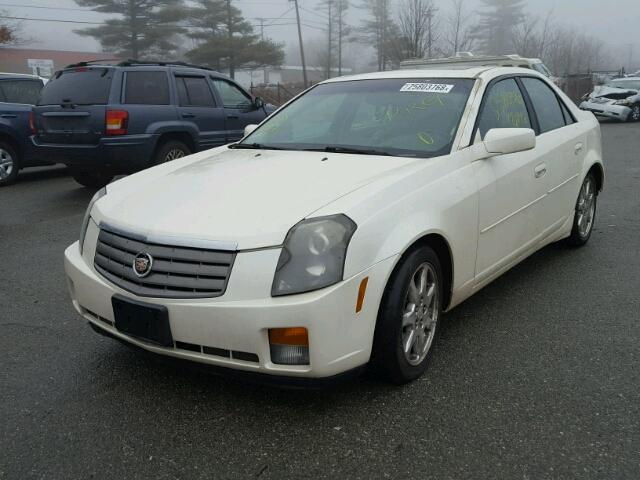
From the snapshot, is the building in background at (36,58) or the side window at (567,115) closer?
the side window at (567,115)

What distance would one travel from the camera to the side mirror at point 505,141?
3357 millimetres

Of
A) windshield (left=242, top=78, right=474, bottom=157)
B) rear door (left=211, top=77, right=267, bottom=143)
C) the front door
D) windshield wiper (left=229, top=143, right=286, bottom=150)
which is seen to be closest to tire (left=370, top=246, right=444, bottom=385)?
the front door

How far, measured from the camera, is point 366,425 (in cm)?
261

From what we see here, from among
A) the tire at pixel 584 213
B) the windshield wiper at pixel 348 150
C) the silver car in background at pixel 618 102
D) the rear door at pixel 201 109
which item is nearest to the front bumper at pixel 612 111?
the silver car in background at pixel 618 102

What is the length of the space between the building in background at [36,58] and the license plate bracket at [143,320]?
4003cm

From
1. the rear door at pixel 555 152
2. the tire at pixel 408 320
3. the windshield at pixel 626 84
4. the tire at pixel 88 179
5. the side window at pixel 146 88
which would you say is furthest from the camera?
the windshield at pixel 626 84

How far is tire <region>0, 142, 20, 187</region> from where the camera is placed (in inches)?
368

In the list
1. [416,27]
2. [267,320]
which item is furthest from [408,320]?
[416,27]

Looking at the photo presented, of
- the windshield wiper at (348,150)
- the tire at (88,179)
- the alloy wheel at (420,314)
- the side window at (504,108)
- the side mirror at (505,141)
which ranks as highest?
the side window at (504,108)

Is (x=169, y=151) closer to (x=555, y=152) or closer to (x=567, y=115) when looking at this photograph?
(x=567, y=115)

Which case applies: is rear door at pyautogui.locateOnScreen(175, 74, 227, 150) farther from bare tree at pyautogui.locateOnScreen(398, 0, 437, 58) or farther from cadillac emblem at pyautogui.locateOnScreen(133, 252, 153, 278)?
bare tree at pyautogui.locateOnScreen(398, 0, 437, 58)

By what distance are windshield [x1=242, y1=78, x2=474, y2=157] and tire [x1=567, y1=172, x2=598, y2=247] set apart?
1852 mm

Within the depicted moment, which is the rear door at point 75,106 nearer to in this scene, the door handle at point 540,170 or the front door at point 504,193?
the front door at point 504,193

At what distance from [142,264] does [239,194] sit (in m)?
0.58
